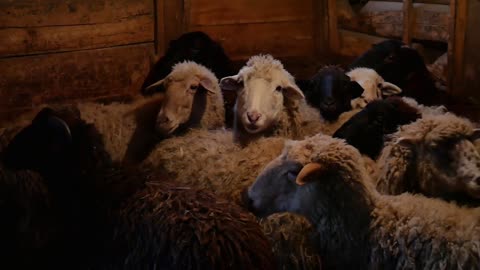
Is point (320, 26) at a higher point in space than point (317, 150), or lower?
higher

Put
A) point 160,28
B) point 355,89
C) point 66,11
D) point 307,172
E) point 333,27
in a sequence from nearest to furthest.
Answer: point 307,172 → point 355,89 → point 66,11 → point 160,28 → point 333,27

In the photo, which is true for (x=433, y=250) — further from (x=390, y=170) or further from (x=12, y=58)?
(x=12, y=58)

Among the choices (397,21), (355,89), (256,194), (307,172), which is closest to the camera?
(307,172)

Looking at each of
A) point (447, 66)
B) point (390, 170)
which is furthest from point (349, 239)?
point (447, 66)

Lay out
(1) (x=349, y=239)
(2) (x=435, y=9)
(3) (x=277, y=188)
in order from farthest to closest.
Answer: (2) (x=435, y=9)
(3) (x=277, y=188)
(1) (x=349, y=239)

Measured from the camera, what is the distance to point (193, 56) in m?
7.76

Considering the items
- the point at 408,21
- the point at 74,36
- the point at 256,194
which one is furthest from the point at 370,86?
the point at 74,36

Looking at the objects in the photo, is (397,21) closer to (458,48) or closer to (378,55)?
(378,55)

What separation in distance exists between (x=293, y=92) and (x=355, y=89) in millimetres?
778

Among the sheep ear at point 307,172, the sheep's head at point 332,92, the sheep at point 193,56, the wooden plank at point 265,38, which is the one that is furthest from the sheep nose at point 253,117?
the wooden plank at point 265,38

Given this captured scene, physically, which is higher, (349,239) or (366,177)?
(366,177)

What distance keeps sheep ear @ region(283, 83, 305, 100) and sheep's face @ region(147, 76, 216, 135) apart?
700 mm

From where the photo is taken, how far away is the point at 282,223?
4.50 metres

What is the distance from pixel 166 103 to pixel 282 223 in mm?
2244
